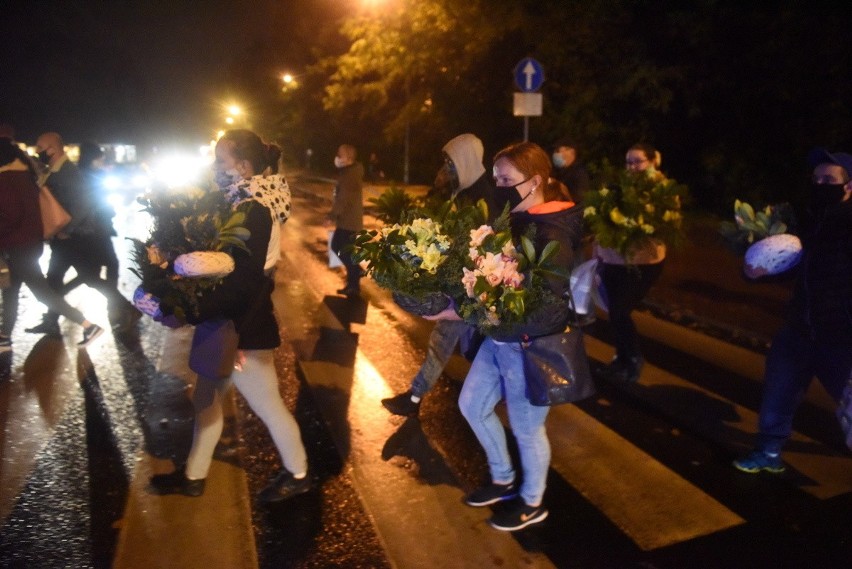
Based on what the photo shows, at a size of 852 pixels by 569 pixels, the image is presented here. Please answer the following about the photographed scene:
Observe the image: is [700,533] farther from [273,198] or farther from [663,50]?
[663,50]

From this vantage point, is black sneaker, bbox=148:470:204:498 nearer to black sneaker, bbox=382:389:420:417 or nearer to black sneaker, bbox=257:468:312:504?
black sneaker, bbox=257:468:312:504

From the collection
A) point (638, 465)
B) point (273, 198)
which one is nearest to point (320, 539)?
point (273, 198)

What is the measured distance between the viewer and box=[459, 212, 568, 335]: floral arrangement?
3.03m

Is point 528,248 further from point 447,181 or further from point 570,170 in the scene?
point 570,170

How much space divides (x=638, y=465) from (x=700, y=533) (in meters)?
0.80

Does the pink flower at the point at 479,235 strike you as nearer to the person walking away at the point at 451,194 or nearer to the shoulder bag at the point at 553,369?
the shoulder bag at the point at 553,369

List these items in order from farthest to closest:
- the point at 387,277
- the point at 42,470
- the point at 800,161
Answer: the point at 800,161 → the point at 42,470 → the point at 387,277

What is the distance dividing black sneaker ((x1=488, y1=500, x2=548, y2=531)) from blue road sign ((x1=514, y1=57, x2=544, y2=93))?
8.87m

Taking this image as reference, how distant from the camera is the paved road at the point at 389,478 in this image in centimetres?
348

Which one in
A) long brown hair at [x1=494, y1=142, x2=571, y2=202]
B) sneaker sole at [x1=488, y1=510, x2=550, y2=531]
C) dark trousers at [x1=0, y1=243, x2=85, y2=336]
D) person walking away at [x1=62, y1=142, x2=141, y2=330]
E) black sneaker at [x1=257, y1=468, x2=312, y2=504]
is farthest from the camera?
person walking away at [x1=62, y1=142, x2=141, y2=330]

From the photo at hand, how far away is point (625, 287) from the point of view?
569 cm

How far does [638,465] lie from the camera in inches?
173

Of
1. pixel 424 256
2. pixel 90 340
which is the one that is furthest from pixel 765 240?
pixel 90 340

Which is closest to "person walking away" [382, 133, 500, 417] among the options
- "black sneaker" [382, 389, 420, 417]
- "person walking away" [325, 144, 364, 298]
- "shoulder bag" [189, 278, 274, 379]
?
"black sneaker" [382, 389, 420, 417]
